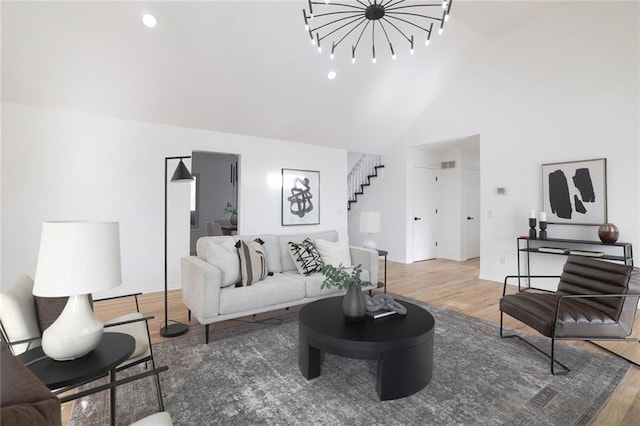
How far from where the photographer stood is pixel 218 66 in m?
3.91

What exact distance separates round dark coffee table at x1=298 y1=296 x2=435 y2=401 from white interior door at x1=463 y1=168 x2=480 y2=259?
213 inches

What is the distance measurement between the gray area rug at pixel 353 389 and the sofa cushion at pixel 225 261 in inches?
22.9

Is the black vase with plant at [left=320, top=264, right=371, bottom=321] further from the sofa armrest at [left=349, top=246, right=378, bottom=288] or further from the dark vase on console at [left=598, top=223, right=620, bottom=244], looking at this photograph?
the dark vase on console at [left=598, top=223, right=620, bottom=244]

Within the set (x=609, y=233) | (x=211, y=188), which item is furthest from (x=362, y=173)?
(x=609, y=233)

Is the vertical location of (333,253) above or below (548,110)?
below

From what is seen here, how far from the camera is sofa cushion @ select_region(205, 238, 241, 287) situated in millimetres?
3031

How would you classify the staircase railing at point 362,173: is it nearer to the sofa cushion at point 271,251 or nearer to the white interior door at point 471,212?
the white interior door at point 471,212

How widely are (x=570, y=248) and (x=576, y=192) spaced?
2.56ft

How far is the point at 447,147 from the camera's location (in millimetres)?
6602

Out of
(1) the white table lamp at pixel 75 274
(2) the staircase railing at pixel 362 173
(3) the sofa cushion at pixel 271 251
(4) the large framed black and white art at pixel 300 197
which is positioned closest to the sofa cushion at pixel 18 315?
(1) the white table lamp at pixel 75 274

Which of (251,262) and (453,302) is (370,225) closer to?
(453,302)

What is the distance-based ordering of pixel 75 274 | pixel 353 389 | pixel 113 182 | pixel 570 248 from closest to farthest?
pixel 75 274 → pixel 353 389 → pixel 113 182 → pixel 570 248

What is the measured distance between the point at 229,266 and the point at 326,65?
3091mm

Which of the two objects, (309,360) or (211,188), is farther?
(211,188)
